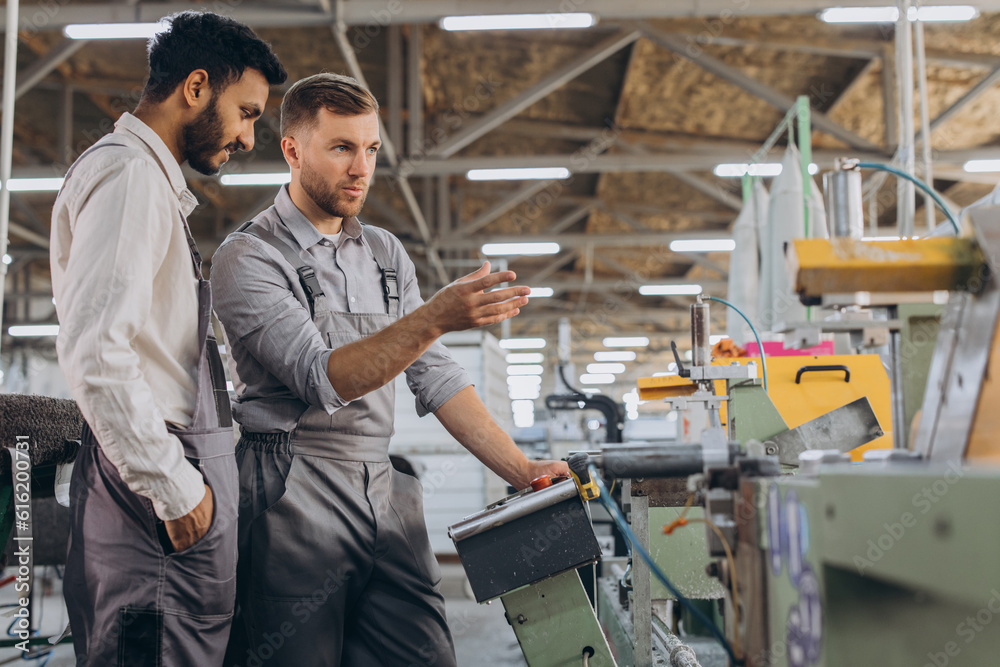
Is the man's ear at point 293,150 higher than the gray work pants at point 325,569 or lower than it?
higher

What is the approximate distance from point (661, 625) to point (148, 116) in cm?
187

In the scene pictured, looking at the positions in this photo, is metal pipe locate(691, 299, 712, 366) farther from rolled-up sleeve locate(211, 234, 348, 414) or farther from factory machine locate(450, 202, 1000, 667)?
rolled-up sleeve locate(211, 234, 348, 414)

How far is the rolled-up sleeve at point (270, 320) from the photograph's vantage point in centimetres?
133

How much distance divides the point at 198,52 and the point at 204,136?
0.45 ft

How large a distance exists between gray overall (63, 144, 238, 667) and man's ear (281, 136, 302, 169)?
0.52 meters

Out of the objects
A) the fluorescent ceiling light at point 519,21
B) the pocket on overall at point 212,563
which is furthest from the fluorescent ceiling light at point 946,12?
the pocket on overall at point 212,563

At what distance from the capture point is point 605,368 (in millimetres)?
20375

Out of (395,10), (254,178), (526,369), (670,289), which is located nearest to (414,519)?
(395,10)

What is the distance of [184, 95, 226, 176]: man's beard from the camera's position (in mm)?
1316

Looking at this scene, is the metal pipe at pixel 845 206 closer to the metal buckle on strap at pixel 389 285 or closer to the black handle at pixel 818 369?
the metal buckle on strap at pixel 389 285

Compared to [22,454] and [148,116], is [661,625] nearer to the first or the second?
[22,454]

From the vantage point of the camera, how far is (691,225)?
9930 millimetres

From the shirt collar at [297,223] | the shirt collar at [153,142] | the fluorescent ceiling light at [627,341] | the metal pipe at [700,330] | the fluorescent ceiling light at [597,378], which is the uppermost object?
the shirt collar at [153,142]

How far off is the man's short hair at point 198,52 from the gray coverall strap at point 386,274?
1.46 feet
